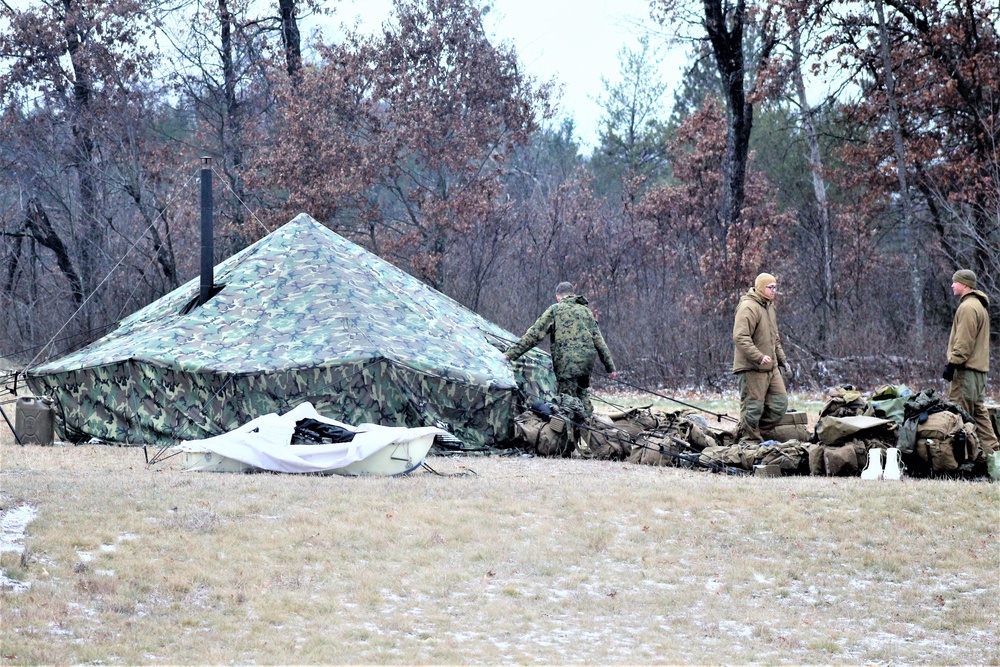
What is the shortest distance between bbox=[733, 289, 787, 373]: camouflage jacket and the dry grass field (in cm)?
149

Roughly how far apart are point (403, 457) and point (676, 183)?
26.9m

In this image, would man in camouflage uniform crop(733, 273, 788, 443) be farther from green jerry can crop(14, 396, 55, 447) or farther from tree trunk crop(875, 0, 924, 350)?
tree trunk crop(875, 0, 924, 350)

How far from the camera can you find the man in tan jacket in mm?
10938

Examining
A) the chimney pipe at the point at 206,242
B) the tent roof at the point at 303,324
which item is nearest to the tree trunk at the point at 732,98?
the tent roof at the point at 303,324

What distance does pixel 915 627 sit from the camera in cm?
705

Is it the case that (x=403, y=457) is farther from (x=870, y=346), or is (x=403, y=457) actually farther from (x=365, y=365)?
(x=870, y=346)

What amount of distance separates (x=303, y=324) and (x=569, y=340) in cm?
291

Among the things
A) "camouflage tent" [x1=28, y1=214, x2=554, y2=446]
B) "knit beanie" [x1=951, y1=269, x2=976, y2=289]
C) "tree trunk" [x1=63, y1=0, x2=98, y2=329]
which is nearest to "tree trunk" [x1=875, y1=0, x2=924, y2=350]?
"camouflage tent" [x1=28, y1=214, x2=554, y2=446]

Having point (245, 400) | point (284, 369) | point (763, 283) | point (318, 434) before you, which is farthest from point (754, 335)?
point (245, 400)

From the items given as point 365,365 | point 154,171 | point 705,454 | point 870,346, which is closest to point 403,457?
point 365,365

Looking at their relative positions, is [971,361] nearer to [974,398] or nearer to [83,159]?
[974,398]

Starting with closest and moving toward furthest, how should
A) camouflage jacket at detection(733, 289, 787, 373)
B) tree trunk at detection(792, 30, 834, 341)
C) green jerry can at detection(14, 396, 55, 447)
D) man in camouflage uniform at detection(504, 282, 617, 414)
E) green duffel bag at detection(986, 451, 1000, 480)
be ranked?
1. green duffel bag at detection(986, 451, 1000, 480)
2. camouflage jacket at detection(733, 289, 787, 373)
3. green jerry can at detection(14, 396, 55, 447)
4. man in camouflage uniform at detection(504, 282, 617, 414)
5. tree trunk at detection(792, 30, 834, 341)

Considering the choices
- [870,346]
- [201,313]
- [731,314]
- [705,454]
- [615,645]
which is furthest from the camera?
[731,314]

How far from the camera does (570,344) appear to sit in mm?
13102
